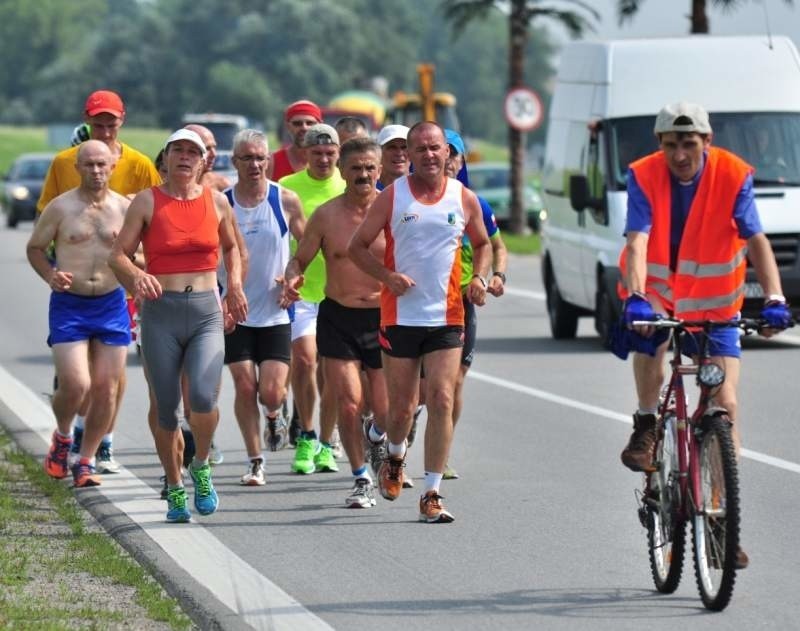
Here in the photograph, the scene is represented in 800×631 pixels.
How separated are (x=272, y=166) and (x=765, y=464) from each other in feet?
11.9

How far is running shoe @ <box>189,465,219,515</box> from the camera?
32.9ft

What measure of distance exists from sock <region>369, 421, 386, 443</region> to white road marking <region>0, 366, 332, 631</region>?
1.11 meters

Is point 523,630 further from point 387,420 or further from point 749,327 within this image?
Answer: point 387,420

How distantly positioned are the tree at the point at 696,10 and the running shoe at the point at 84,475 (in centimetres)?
2673

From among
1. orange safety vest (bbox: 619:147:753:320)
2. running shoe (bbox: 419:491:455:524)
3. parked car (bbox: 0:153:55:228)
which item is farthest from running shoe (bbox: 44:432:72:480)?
parked car (bbox: 0:153:55:228)

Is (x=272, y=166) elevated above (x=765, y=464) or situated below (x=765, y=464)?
above

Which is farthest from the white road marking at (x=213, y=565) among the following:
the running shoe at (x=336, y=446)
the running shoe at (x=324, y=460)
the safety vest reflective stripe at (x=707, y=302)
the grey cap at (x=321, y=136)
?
the grey cap at (x=321, y=136)

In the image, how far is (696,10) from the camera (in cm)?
3672

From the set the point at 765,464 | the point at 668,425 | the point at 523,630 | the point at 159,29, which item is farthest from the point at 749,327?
the point at 159,29

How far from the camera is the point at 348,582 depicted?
840 centimetres

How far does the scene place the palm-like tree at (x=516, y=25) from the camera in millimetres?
41594

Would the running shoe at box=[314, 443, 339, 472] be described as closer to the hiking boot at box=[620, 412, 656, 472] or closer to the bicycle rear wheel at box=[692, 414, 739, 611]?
the hiking boot at box=[620, 412, 656, 472]

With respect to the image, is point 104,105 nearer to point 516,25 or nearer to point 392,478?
point 392,478

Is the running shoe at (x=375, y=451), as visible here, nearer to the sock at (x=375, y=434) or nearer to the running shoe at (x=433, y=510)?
the sock at (x=375, y=434)
